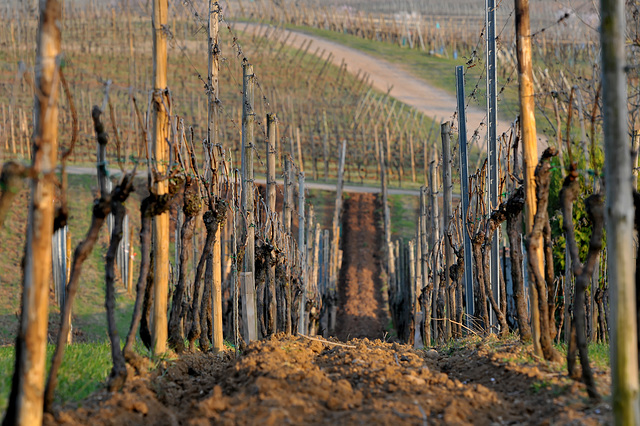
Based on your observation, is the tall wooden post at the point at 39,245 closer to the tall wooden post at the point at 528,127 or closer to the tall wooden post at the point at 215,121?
the tall wooden post at the point at 215,121

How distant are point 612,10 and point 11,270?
1735 cm

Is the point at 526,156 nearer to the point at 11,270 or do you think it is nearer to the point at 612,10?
the point at 612,10

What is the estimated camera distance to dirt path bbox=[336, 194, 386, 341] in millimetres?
19500

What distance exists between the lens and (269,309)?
10.1 meters

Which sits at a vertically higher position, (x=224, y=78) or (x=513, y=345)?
(x=224, y=78)

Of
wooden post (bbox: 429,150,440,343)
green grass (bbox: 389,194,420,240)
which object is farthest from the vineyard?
green grass (bbox: 389,194,420,240)

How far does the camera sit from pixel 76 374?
5793 millimetres

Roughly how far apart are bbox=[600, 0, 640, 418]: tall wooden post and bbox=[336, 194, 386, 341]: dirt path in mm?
13721

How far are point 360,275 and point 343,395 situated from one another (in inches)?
703

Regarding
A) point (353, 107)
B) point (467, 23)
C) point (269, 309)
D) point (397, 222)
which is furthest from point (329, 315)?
point (467, 23)

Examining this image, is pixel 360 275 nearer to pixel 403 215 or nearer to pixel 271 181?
pixel 403 215

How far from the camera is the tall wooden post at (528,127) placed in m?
6.21

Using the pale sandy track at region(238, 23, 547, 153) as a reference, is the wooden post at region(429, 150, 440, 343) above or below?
below

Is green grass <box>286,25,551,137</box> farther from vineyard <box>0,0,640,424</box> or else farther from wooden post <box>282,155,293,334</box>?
vineyard <box>0,0,640,424</box>
